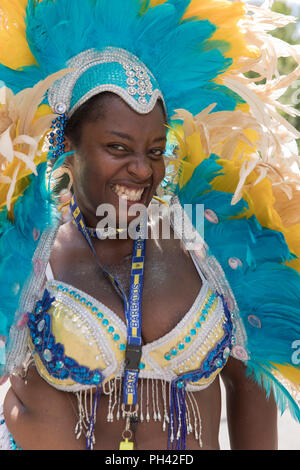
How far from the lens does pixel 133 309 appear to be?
5.98ft

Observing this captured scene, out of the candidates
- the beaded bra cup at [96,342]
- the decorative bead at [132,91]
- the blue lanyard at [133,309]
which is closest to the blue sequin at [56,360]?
the beaded bra cup at [96,342]

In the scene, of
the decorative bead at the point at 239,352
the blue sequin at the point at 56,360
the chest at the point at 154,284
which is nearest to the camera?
the blue sequin at the point at 56,360

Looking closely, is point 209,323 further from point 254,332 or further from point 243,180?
point 243,180

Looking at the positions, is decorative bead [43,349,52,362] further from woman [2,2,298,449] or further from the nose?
the nose

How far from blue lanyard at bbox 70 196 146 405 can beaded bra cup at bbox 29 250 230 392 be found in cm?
4

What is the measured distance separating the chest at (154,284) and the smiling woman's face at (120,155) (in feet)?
0.78

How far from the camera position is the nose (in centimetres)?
177

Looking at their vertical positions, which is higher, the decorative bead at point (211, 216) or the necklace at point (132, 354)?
the decorative bead at point (211, 216)

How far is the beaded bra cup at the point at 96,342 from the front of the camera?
1.74m

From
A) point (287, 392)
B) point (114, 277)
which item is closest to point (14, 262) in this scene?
point (114, 277)

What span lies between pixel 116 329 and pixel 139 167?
539 mm

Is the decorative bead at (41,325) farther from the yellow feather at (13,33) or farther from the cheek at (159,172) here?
the yellow feather at (13,33)

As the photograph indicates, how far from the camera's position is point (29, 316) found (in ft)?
5.99
